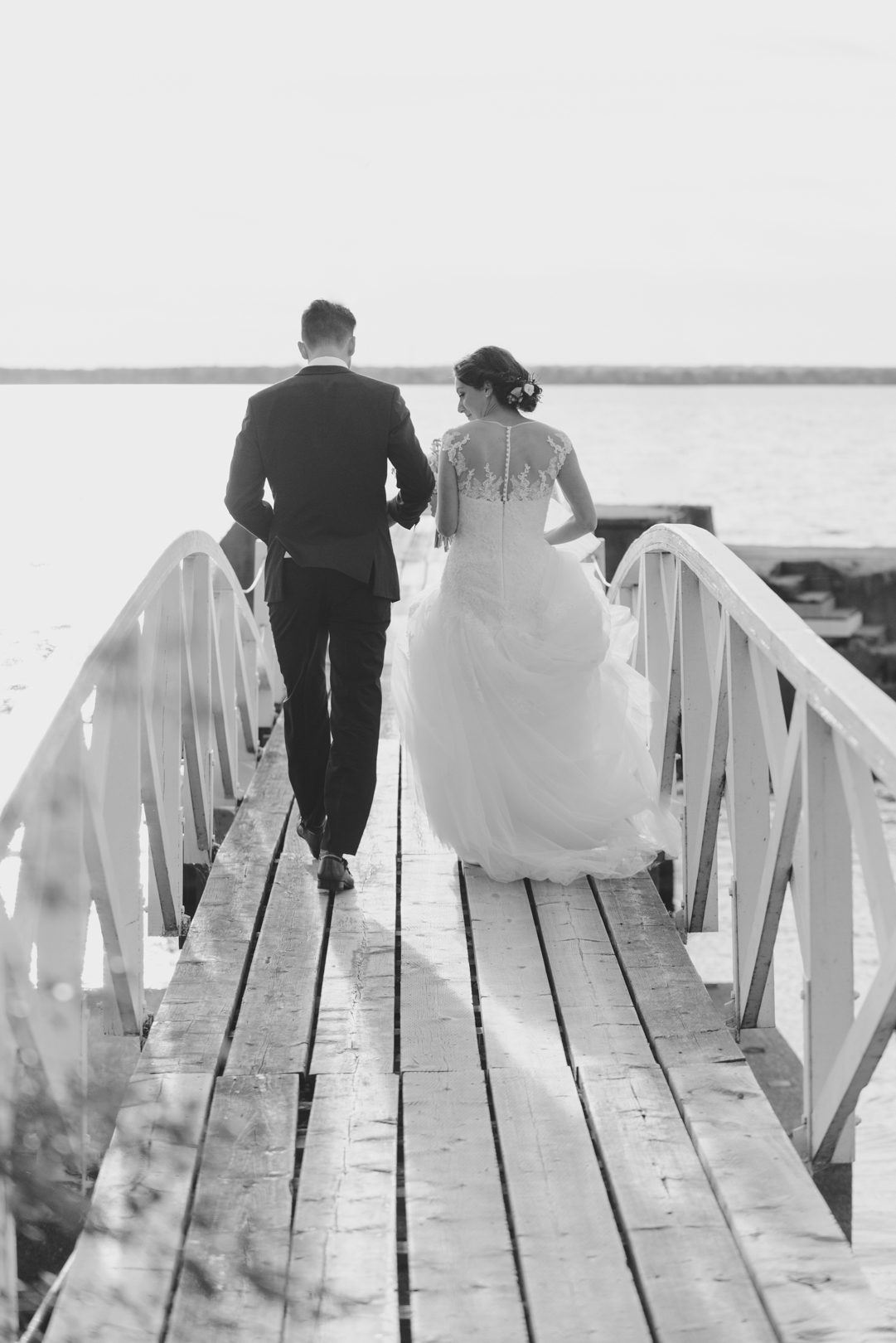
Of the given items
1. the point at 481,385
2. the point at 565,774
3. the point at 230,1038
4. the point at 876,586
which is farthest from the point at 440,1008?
the point at 876,586

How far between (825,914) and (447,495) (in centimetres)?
222

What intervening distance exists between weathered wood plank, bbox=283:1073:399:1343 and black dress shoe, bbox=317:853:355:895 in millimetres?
1214

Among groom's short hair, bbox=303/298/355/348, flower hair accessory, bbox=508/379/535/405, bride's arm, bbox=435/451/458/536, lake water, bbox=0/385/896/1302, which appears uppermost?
groom's short hair, bbox=303/298/355/348

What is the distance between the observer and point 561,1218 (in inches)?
99.8

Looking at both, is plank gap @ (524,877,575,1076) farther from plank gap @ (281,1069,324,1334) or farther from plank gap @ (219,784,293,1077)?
plank gap @ (219,784,293,1077)

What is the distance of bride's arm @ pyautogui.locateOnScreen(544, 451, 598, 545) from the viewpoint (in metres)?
4.55

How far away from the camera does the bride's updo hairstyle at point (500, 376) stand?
14.5 feet

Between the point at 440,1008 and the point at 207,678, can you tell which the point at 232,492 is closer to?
the point at 207,678

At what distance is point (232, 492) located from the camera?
14.3 feet

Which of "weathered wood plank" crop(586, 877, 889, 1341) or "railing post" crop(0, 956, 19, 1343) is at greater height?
"railing post" crop(0, 956, 19, 1343)

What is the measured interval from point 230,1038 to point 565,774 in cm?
154

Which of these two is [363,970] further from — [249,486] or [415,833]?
[249,486]

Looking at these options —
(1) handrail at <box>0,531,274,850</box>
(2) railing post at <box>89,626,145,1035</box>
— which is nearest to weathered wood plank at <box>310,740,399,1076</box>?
(2) railing post at <box>89,626,145,1035</box>

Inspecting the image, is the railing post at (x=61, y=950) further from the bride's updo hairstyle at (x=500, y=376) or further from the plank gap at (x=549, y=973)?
the bride's updo hairstyle at (x=500, y=376)
